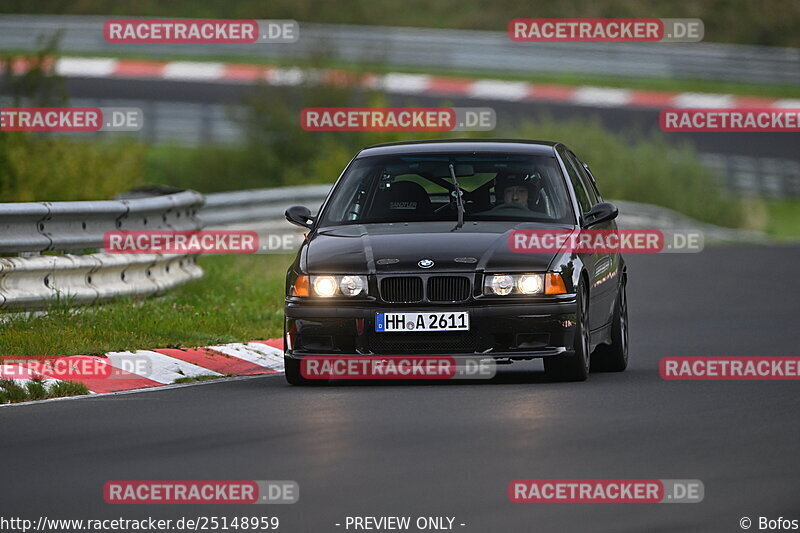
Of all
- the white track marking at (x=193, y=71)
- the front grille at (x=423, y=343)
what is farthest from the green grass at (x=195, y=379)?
the white track marking at (x=193, y=71)

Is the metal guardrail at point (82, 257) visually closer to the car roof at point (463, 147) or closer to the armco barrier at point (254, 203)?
the car roof at point (463, 147)

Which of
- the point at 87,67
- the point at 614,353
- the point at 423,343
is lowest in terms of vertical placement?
Answer: the point at 614,353

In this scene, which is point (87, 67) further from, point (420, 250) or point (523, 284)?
point (523, 284)

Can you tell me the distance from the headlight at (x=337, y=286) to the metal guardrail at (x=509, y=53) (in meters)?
34.5

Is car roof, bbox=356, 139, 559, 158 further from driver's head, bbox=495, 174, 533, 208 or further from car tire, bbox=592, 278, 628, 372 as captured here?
car tire, bbox=592, 278, 628, 372

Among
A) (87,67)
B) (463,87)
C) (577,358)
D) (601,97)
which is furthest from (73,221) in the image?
(601,97)

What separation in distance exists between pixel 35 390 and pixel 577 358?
11.2ft

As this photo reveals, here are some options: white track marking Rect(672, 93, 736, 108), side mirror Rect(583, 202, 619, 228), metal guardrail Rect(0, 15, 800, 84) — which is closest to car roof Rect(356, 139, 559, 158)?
side mirror Rect(583, 202, 619, 228)

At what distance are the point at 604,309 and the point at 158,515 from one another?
21.0 feet

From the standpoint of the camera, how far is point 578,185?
1403cm

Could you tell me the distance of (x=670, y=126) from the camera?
140 ft

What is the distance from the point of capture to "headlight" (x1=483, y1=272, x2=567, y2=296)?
40.0 feet

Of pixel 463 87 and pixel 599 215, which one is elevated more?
pixel 463 87

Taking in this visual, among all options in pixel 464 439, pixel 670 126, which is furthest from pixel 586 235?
pixel 670 126
